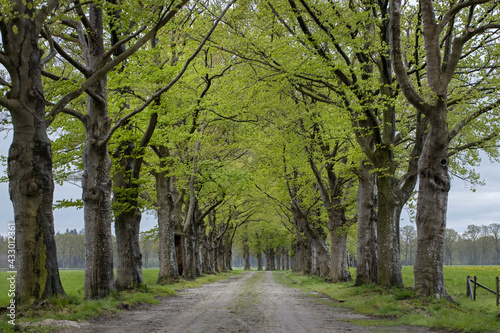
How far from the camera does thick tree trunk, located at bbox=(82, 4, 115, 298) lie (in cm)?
1095

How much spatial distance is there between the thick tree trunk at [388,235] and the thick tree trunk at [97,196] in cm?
876

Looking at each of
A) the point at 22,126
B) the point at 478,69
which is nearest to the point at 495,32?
the point at 478,69

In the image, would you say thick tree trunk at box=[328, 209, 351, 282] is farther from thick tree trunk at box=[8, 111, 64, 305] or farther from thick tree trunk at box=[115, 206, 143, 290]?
thick tree trunk at box=[8, 111, 64, 305]

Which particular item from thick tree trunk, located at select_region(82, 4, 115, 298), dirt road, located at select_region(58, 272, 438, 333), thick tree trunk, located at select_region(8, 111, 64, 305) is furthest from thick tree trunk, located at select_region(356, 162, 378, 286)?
thick tree trunk, located at select_region(8, 111, 64, 305)

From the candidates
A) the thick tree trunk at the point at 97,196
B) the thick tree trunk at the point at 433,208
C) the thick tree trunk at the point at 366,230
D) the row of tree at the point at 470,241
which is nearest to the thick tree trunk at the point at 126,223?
the thick tree trunk at the point at 97,196

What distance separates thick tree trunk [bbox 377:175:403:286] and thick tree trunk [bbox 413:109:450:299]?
8.60 ft

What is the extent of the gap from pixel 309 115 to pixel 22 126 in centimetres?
1233

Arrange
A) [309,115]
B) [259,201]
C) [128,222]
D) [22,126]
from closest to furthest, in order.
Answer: [22,126] < [128,222] < [309,115] < [259,201]

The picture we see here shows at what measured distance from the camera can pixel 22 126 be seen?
8.45 meters

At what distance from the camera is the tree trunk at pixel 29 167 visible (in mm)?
8148

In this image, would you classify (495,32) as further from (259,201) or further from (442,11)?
(259,201)

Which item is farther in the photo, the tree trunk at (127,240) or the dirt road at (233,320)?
the tree trunk at (127,240)

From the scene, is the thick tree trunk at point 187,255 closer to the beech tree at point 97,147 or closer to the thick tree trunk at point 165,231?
the thick tree trunk at point 165,231

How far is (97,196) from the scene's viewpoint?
1120 centimetres
